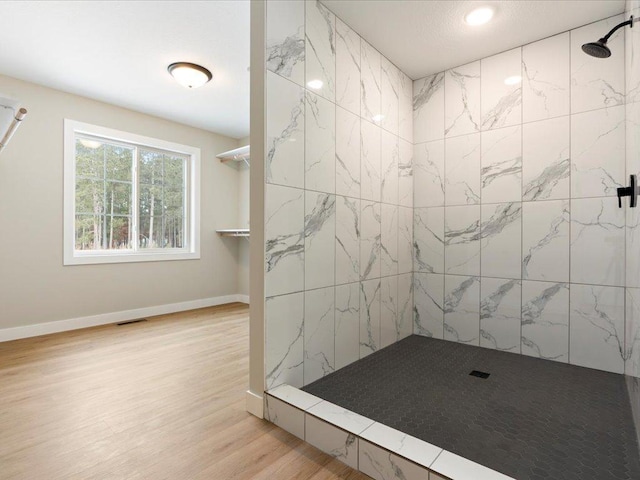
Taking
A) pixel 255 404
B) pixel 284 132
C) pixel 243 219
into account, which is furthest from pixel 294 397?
pixel 243 219

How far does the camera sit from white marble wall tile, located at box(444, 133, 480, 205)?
113 inches

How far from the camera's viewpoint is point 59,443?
5.28 feet

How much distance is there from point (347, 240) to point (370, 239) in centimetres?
31

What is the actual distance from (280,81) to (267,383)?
1.70 metres

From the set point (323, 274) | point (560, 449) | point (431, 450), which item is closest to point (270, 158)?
point (323, 274)

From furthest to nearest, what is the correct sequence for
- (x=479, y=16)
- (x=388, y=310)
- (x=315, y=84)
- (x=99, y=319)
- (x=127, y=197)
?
(x=127, y=197) → (x=99, y=319) → (x=388, y=310) → (x=479, y=16) → (x=315, y=84)

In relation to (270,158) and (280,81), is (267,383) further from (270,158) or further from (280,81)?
(280,81)

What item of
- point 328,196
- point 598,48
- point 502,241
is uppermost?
point 598,48

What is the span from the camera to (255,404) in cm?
187

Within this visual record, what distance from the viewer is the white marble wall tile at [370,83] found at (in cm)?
258

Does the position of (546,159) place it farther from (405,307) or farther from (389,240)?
(405,307)

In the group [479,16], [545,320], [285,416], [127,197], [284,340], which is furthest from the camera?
[127,197]

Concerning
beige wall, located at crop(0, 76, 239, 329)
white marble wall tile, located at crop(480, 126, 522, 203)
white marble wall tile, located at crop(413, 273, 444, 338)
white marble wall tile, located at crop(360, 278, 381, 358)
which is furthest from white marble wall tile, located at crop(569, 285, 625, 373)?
beige wall, located at crop(0, 76, 239, 329)

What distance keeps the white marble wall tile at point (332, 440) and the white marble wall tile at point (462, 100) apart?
256 centimetres
